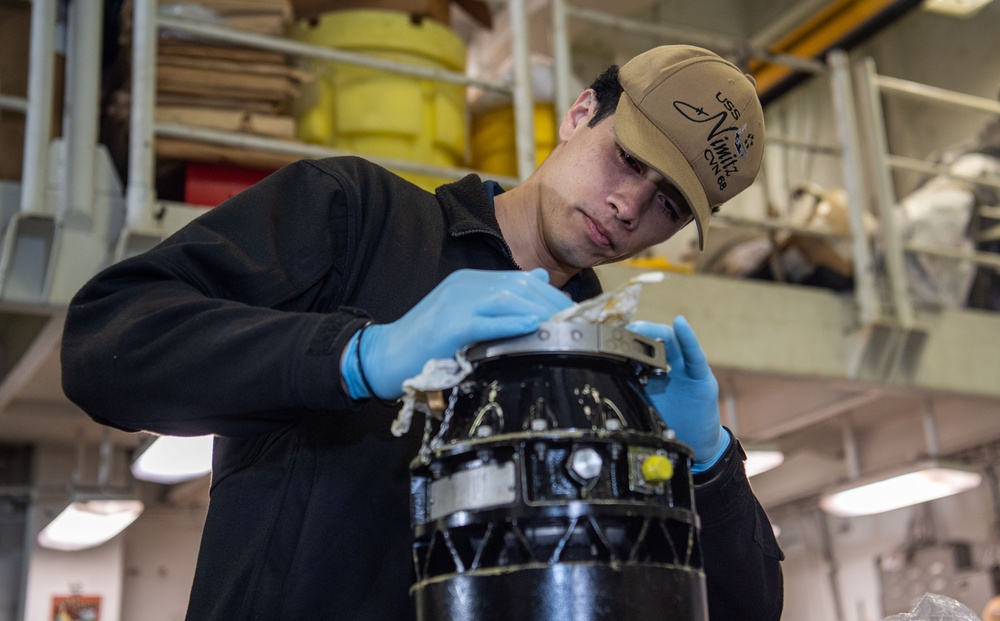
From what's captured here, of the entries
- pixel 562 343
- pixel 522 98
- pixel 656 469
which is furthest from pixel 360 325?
pixel 522 98

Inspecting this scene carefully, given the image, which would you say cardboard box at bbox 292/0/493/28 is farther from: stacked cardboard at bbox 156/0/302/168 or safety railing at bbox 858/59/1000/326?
safety railing at bbox 858/59/1000/326

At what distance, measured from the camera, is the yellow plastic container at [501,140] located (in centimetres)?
426

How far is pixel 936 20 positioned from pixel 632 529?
23.1 ft

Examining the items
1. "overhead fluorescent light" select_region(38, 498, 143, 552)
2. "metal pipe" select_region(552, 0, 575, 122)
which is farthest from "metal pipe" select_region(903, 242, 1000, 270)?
"overhead fluorescent light" select_region(38, 498, 143, 552)

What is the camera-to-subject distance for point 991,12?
6828mm

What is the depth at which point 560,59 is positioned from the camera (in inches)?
164

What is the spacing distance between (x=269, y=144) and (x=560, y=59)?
1.26 meters

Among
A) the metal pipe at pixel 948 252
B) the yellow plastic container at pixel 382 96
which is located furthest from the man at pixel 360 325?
the metal pipe at pixel 948 252

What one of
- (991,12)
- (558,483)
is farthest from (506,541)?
(991,12)

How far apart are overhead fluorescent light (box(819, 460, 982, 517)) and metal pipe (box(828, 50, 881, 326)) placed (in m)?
1.18

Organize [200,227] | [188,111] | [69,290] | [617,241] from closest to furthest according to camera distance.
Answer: [200,227], [617,241], [69,290], [188,111]

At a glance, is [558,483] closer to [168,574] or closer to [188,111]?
[188,111]

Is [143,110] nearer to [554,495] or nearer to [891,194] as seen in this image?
[554,495]

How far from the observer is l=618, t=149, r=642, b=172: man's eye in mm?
1550
